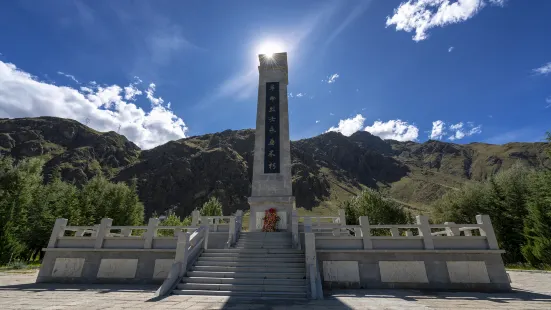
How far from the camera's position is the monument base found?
22578 mm

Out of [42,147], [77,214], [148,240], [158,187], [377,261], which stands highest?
[42,147]

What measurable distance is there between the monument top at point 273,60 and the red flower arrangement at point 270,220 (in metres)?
16.4

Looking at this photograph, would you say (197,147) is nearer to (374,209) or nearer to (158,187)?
(158,187)

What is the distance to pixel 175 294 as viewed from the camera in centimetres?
1109

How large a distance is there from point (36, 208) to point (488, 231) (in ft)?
146

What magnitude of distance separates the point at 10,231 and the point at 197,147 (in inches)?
6725

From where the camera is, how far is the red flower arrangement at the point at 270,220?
71.3ft

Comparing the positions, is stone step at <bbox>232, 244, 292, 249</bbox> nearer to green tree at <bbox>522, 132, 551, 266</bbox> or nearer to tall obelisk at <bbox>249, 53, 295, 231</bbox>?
tall obelisk at <bbox>249, 53, 295, 231</bbox>

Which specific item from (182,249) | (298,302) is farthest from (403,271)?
(182,249)

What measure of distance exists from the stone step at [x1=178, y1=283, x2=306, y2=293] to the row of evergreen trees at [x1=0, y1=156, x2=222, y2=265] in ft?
82.1

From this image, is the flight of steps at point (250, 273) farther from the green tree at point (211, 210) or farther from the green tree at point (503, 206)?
the green tree at point (211, 210)

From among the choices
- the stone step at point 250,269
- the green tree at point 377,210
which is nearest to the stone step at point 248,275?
the stone step at point 250,269

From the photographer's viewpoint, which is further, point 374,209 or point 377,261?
point 374,209

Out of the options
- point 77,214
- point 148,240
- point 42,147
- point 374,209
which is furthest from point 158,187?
point 148,240
